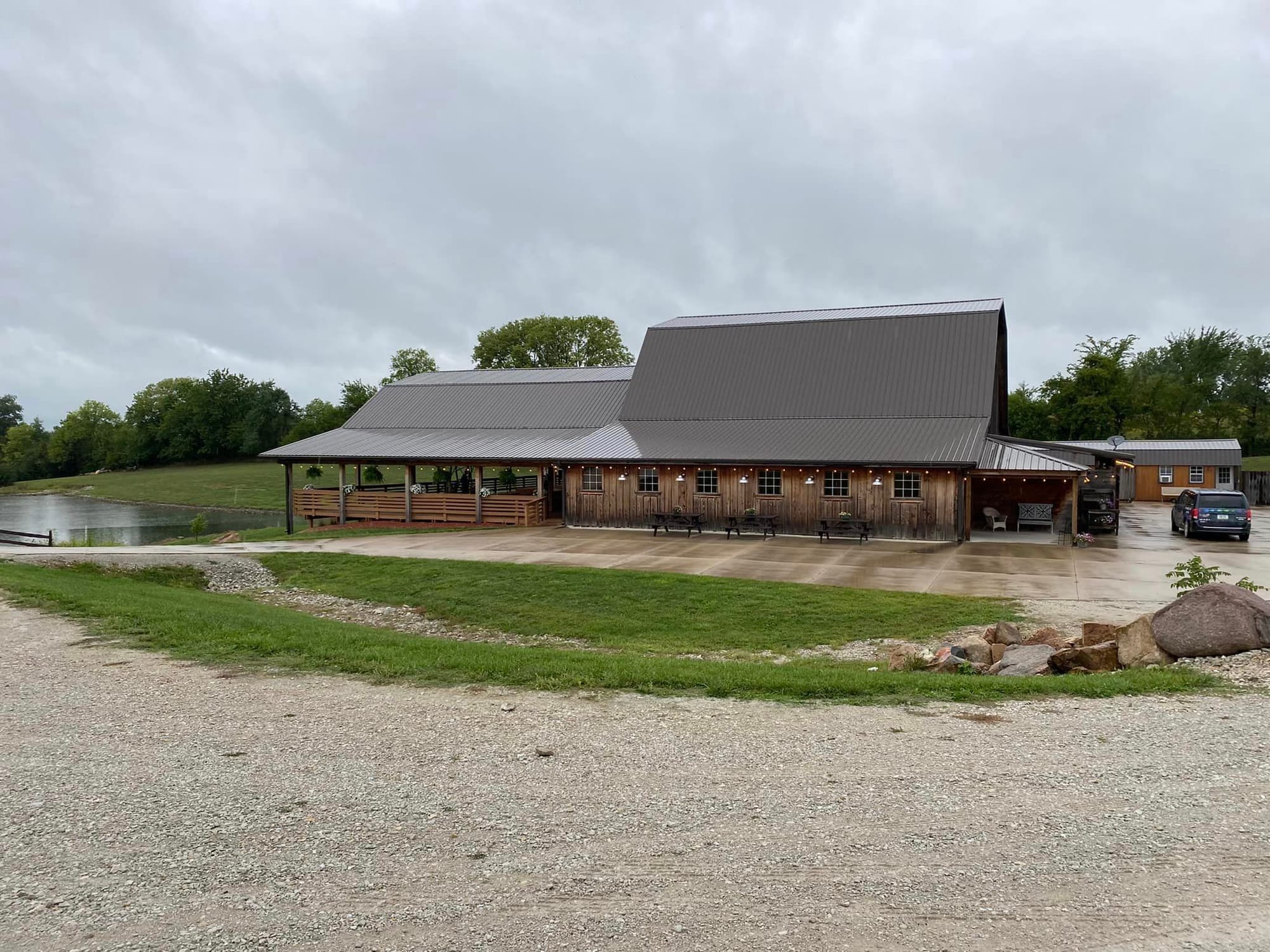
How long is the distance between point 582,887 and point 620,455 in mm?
21280

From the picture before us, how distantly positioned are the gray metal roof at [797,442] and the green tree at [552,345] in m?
36.4

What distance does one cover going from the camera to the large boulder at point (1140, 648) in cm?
850

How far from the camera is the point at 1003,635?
33.4 feet

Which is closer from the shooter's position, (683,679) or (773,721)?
(773,721)

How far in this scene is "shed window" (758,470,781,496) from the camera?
933 inches

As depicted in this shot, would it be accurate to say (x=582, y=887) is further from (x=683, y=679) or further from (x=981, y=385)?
(x=981, y=385)

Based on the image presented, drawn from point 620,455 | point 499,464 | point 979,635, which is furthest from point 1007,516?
point 499,464

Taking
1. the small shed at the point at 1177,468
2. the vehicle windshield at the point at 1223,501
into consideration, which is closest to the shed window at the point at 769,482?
the vehicle windshield at the point at 1223,501

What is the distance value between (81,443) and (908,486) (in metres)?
107

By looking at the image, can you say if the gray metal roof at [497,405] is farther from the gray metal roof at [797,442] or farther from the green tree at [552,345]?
the green tree at [552,345]

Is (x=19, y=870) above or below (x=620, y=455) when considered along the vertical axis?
below

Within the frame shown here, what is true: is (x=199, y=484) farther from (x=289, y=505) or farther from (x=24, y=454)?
(x=24, y=454)

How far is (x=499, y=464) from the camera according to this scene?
26.8 meters

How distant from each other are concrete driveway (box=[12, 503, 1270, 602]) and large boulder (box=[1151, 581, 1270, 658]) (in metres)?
5.27
